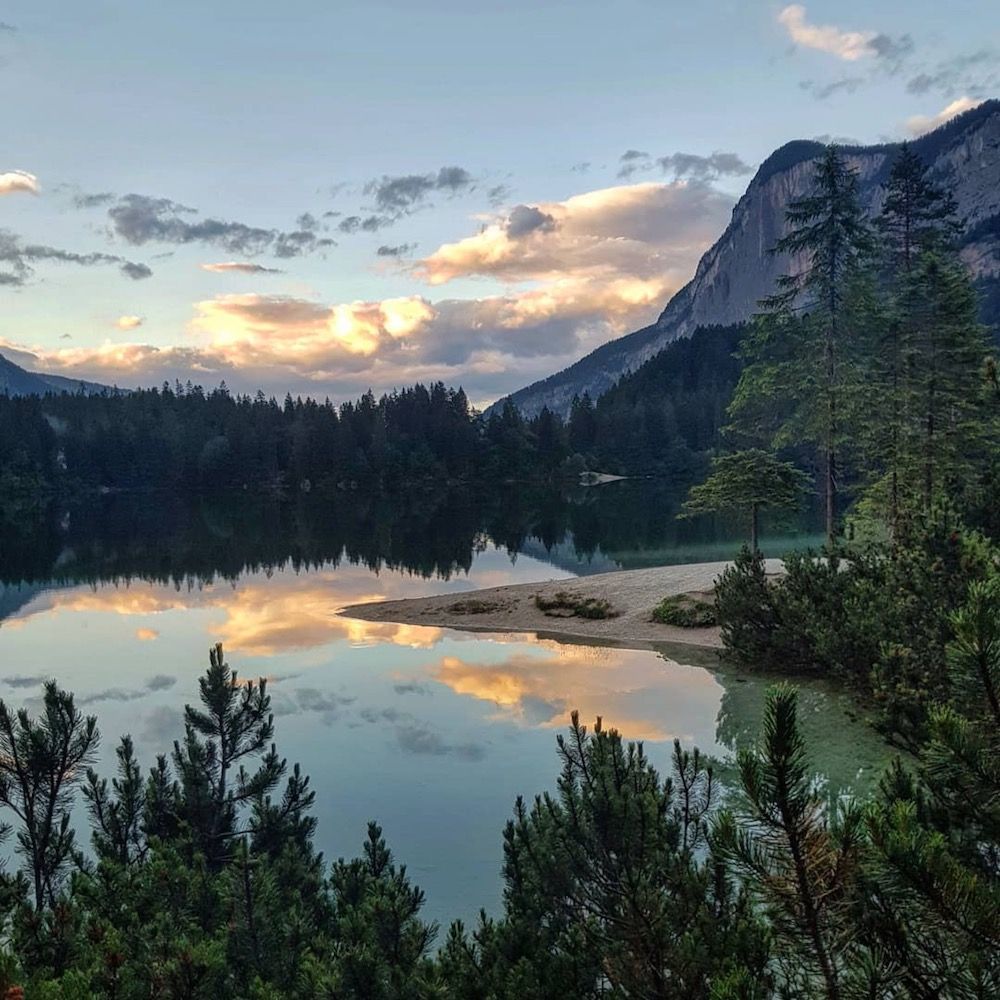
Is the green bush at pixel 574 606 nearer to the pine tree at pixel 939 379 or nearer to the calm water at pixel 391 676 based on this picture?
the calm water at pixel 391 676

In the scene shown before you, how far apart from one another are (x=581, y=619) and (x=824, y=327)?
13212 millimetres

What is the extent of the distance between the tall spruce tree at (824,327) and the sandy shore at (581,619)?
6.01 metres

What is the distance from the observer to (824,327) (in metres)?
28.1

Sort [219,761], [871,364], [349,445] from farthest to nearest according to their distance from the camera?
[349,445], [871,364], [219,761]

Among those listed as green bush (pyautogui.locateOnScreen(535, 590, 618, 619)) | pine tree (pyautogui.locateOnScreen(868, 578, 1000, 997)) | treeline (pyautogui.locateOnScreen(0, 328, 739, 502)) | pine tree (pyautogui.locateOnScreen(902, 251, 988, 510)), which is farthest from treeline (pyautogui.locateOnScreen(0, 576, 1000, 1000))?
treeline (pyautogui.locateOnScreen(0, 328, 739, 502))

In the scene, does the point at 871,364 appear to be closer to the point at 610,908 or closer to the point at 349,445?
the point at 610,908

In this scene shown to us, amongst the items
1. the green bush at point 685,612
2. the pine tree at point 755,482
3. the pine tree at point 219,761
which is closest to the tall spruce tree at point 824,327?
the pine tree at point 755,482

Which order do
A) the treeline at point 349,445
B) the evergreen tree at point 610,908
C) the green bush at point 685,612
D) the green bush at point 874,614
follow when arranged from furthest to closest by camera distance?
the treeline at point 349,445 < the green bush at point 685,612 < the green bush at point 874,614 < the evergreen tree at point 610,908

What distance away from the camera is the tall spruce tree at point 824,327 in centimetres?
2775

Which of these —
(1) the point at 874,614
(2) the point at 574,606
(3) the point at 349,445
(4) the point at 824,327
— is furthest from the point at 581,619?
(3) the point at 349,445

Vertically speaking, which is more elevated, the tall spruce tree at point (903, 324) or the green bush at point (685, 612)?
the tall spruce tree at point (903, 324)

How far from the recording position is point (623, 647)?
949 inches

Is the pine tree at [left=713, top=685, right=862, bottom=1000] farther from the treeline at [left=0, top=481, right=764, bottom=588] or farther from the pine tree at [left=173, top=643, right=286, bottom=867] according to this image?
the treeline at [left=0, top=481, right=764, bottom=588]

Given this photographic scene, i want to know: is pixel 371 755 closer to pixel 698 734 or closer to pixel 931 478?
pixel 698 734
